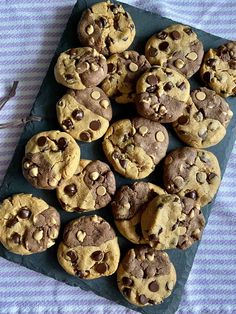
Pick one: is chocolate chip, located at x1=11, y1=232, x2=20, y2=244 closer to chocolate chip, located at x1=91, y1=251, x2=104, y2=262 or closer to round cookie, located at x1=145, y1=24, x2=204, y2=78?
chocolate chip, located at x1=91, y1=251, x2=104, y2=262

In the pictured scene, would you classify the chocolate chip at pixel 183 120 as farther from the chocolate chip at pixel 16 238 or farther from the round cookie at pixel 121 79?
the chocolate chip at pixel 16 238

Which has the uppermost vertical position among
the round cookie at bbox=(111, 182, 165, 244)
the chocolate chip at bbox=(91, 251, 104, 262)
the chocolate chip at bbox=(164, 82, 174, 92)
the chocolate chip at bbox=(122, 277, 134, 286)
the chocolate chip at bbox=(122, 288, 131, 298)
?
the chocolate chip at bbox=(164, 82, 174, 92)

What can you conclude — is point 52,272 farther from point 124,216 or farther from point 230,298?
point 230,298

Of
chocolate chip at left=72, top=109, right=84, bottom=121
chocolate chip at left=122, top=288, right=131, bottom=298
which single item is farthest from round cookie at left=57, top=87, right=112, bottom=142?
chocolate chip at left=122, top=288, right=131, bottom=298

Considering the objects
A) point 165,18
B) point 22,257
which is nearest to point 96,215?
point 22,257

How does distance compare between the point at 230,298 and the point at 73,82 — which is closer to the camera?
the point at 73,82

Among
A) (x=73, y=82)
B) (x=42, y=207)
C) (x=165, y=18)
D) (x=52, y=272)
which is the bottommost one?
(x=52, y=272)

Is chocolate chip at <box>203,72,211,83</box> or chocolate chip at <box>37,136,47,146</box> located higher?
chocolate chip at <box>203,72,211,83</box>
